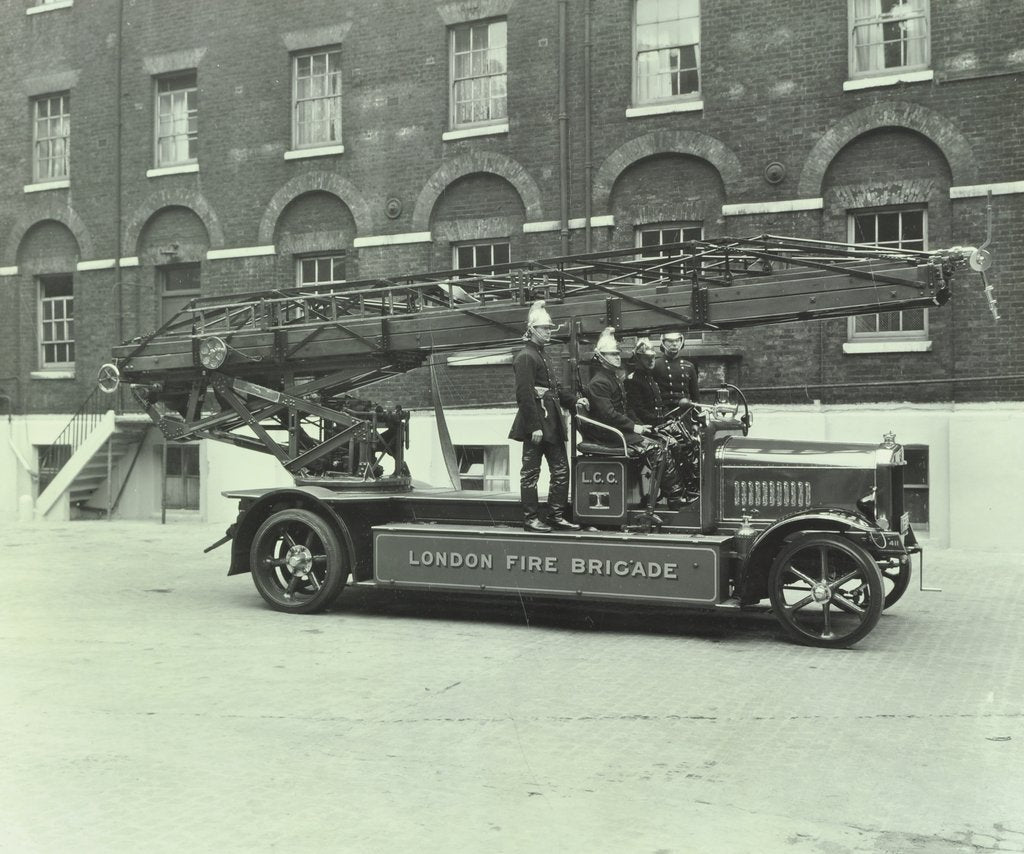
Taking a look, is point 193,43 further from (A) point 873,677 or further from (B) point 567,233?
(A) point 873,677

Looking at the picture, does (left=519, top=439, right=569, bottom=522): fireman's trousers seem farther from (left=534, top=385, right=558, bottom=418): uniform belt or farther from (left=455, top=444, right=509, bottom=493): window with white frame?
(left=455, top=444, right=509, bottom=493): window with white frame

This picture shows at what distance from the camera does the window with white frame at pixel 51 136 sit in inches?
848

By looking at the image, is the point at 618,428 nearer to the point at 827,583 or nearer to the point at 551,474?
the point at 551,474

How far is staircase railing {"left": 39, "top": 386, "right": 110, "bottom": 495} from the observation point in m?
20.5

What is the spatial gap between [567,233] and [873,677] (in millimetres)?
10356

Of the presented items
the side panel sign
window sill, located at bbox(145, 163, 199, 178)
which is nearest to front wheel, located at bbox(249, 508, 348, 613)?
the side panel sign

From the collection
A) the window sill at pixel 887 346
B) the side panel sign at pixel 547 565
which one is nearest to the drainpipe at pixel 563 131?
the window sill at pixel 887 346

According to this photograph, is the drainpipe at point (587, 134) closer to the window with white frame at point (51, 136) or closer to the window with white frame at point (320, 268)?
the window with white frame at point (320, 268)

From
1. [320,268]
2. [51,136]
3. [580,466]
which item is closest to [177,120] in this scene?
[51,136]

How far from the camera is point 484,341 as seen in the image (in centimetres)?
1025

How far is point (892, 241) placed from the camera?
15.4m

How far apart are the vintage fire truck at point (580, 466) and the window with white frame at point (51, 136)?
37.2ft

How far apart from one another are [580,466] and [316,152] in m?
11.0

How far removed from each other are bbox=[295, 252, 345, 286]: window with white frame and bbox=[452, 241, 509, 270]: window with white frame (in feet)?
6.89
